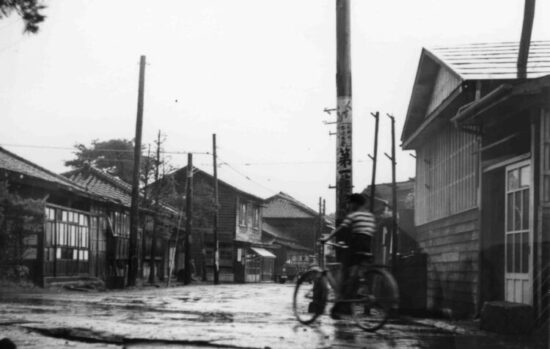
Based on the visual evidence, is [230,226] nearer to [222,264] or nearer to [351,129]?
[222,264]

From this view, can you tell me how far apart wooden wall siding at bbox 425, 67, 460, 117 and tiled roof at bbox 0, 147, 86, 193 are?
1344 cm

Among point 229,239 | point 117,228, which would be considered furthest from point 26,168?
point 229,239

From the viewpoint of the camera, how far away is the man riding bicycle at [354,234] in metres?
9.15

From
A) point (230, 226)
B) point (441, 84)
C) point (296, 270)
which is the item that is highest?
point (441, 84)

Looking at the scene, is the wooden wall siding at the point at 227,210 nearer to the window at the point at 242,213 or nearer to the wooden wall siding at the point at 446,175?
the window at the point at 242,213

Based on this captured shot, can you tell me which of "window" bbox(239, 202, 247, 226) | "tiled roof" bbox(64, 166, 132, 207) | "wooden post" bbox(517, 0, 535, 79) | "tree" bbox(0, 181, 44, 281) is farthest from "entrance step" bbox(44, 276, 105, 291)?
"window" bbox(239, 202, 247, 226)

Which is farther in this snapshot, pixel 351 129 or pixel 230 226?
pixel 230 226

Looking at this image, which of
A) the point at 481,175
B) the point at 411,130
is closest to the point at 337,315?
the point at 481,175

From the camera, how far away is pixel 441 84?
1669cm

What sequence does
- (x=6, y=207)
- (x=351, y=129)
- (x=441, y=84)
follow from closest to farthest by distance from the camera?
(x=351, y=129) < (x=441, y=84) < (x=6, y=207)

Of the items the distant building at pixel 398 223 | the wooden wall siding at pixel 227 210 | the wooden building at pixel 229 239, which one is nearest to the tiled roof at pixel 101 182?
the wooden building at pixel 229 239

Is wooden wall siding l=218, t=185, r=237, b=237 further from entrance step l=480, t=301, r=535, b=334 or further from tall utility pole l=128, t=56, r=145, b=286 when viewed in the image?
entrance step l=480, t=301, r=535, b=334

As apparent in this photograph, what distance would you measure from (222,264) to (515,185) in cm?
4592

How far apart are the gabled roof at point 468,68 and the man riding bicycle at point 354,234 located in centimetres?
338
